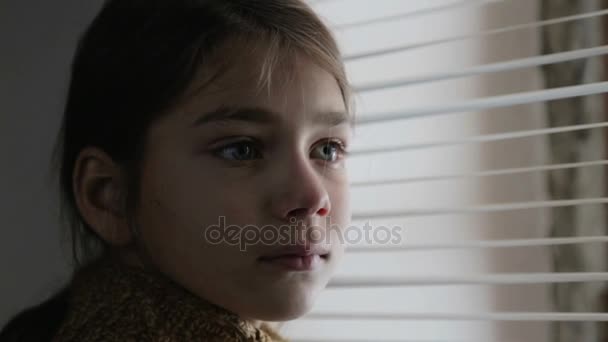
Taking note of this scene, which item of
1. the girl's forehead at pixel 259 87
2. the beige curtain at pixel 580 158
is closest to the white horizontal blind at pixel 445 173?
the beige curtain at pixel 580 158

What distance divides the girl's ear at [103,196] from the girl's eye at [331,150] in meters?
0.24

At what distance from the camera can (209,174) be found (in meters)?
0.71

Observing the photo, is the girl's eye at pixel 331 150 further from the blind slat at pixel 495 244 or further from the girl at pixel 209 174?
the blind slat at pixel 495 244

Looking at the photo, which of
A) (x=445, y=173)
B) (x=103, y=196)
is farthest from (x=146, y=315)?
(x=445, y=173)

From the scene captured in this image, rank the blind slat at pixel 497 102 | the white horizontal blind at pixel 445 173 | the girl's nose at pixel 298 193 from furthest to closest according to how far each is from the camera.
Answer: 1. the white horizontal blind at pixel 445 173
2. the blind slat at pixel 497 102
3. the girl's nose at pixel 298 193

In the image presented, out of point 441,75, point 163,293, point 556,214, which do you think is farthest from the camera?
point 556,214

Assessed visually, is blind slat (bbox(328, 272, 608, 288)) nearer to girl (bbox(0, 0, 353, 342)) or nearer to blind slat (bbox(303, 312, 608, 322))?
blind slat (bbox(303, 312, 608, 322))

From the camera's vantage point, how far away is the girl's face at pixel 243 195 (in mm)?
697

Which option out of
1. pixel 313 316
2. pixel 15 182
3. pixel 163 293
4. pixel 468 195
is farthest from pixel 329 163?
pixel 15 182

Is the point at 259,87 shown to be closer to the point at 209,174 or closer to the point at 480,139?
the point at 209,174

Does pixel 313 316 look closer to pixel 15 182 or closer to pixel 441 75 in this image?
pixel 441 75

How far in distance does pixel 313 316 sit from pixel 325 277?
0.39 meters

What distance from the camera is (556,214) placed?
108 cm

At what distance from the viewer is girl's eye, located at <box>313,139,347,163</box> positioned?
2.57 feet
